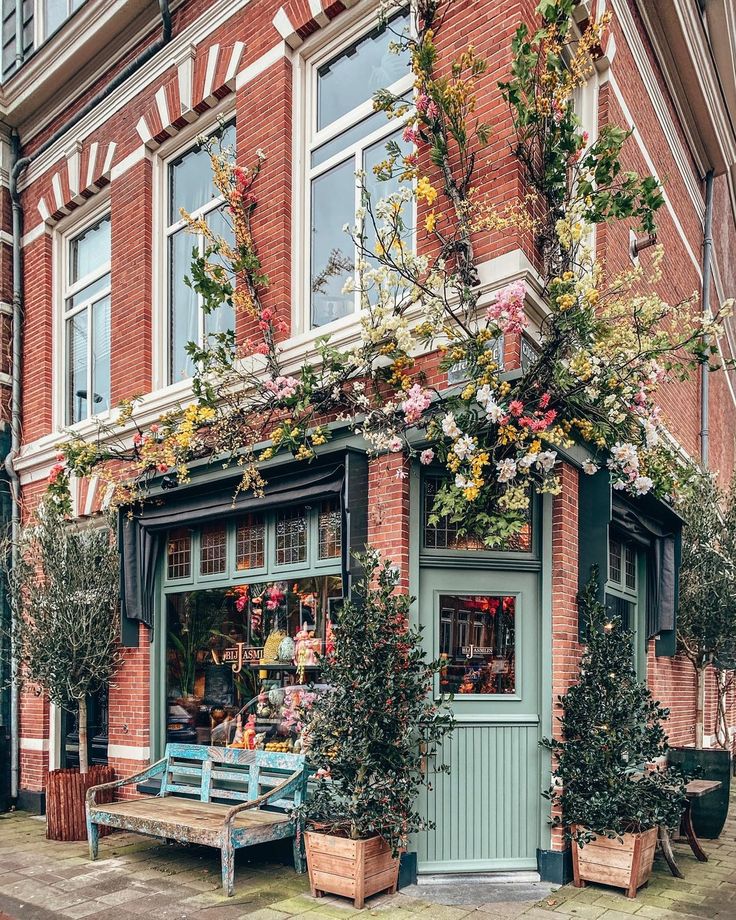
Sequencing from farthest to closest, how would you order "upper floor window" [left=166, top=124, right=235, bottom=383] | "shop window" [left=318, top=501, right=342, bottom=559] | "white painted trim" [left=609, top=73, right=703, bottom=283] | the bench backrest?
1. "upper floor window" [left=166, top=124, right=235, bottom=383]
2. "white painted trim" [left=609, top=73, right=703, bottom=283]
3. "shop window" [left=318, top=501, right=342, bottom=559]
4. the bench backrest


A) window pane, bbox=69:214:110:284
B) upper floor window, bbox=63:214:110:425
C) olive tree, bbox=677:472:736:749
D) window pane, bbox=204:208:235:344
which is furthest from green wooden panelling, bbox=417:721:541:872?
window pane, bbox=69:214:110:284

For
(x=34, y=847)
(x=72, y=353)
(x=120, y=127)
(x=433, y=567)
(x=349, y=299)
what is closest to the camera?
(x=433, y=567)

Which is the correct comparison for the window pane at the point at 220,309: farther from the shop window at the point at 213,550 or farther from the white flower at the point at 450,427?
the white flower at the point at 450,427

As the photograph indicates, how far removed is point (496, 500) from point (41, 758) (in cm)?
714

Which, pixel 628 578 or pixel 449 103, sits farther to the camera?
pixel 628 578

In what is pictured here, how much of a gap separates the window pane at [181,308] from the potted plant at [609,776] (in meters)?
5.23

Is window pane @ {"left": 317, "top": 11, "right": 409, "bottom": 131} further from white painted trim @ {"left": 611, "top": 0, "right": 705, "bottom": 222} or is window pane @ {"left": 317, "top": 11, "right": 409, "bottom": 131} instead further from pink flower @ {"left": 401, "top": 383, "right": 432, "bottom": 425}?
pink flower @ {"left": 401, "top": 383, "right": 432, "bottom": 425}

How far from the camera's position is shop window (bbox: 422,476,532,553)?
22.6ft

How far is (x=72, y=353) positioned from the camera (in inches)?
445

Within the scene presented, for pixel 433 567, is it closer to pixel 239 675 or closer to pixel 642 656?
pixel 239 675

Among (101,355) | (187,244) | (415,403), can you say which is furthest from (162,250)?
(415,403)

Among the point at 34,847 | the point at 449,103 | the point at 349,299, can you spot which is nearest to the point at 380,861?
the point at 34,847

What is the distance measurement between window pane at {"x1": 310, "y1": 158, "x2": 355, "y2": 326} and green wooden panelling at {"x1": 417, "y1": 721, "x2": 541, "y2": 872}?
3.78m

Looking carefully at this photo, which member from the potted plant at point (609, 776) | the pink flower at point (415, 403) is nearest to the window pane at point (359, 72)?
the pink flower at point (415, 403)
